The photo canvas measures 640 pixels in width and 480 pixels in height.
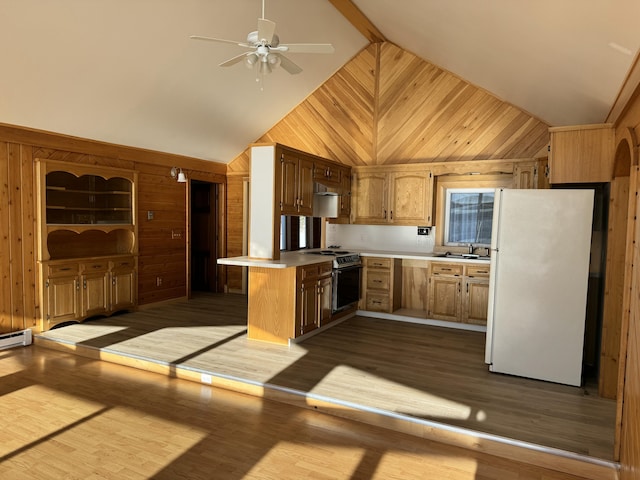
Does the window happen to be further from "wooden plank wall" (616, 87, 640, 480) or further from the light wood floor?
the light wood floor

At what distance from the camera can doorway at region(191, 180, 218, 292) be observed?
25.6 feet

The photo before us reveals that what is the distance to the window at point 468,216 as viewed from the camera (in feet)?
19.2

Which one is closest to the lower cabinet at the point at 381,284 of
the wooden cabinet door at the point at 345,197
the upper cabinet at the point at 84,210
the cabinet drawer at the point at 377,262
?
the cabinet drawer at the point at 377,262

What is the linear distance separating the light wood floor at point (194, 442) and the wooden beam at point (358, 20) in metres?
4.51

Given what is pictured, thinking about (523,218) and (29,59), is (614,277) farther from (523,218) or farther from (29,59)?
(29,59)

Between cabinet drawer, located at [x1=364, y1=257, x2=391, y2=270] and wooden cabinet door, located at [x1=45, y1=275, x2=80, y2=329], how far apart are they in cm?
369

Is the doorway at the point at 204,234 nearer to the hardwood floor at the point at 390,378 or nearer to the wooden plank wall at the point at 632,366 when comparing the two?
the hardwood floor at the point at 390,378

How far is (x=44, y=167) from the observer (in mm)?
4930

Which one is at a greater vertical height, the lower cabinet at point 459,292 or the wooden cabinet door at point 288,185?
the wooden cabinet door at point 288,185

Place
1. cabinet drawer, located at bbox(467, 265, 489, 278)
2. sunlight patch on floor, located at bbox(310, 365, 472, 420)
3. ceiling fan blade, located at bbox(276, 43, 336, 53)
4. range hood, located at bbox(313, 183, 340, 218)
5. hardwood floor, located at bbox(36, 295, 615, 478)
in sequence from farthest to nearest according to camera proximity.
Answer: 1. range hood, located at bbox(313, 183, 340, 218)
2. cabinet drawer, located at bbox(467, 265, 489, 278)
3. ceiling fan blade, located at bbox(276, 43, 336, 53)
4. sunlight patch on floor, located at bbox(310, 365, 472, 420)
5. hardwood floor, located at bbox(36, 295, 615, 478)

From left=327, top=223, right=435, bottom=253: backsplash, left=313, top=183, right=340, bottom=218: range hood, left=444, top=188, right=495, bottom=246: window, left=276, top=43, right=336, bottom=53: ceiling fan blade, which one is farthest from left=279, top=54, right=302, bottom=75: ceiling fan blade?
left=327, top=223, right=435, bottom=253: backsplash

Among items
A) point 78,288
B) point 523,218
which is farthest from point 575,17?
point 78,288

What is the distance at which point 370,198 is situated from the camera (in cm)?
635

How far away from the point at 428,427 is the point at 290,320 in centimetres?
197
